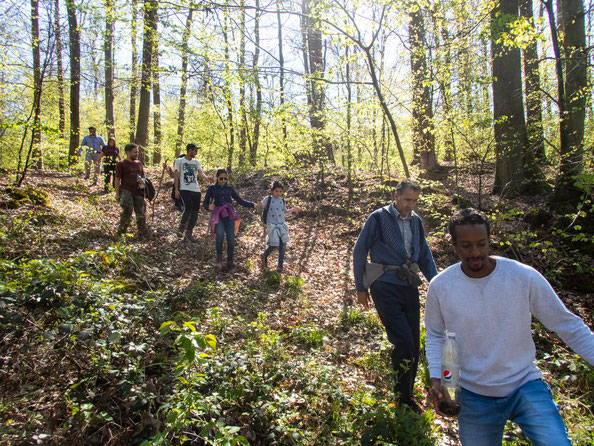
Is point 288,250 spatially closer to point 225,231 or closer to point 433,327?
point 225,231

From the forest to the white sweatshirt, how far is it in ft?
3.48


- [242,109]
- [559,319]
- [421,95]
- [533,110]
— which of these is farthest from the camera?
[242,109]

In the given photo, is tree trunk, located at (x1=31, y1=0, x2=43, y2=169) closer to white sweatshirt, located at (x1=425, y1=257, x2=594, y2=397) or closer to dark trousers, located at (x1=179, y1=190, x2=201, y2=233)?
dark trousers, located at (x1=179, y1=190, x2=201, y2=233)

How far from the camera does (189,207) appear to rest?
8172 millimetres

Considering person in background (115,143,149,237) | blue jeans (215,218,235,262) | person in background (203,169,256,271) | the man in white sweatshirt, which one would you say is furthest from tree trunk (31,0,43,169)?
the man in white sweatshirt

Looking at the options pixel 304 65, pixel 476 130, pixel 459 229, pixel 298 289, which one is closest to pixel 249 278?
pixel 298 289

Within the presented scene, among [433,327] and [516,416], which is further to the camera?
[433,327]

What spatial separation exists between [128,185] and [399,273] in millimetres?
6130

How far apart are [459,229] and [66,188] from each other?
1188 centimetres

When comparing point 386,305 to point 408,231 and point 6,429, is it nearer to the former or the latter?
point 408,231

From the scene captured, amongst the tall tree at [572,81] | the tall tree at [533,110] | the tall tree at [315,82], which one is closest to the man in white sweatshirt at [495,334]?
the tall tree at [315,82]

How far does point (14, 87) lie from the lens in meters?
9.59

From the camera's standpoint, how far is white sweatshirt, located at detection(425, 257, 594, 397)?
1.93 m

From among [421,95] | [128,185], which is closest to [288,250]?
[128,185]
